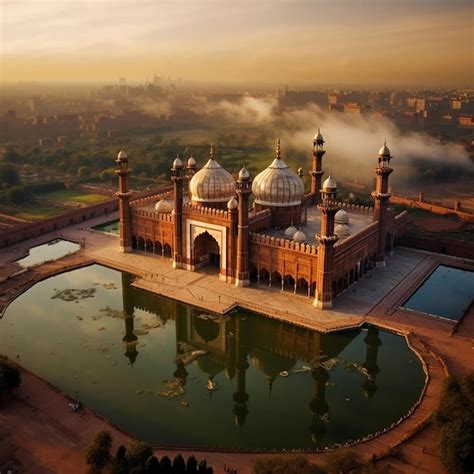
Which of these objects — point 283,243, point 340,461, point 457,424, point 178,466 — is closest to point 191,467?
point 178,466

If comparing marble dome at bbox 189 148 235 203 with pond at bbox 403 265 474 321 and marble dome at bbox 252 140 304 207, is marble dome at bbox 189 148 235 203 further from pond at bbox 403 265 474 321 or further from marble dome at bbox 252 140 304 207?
pond at bbox 403 265 474 321

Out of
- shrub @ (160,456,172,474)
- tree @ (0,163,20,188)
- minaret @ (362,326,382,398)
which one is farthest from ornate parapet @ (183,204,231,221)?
tree @ (0,163,20,188)

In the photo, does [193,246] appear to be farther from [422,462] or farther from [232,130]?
[232,130]

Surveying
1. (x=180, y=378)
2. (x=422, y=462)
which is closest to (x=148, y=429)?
(x=180, y=378)

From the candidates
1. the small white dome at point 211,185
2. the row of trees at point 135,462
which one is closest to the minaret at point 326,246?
the small white dome at point 211,185

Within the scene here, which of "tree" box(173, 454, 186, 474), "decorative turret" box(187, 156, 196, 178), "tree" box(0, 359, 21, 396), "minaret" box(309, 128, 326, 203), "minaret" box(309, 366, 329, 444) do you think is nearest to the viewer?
"tree" box(173, 454, 186, 474)

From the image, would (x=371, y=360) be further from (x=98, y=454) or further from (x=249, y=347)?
(x=98, y=454)
